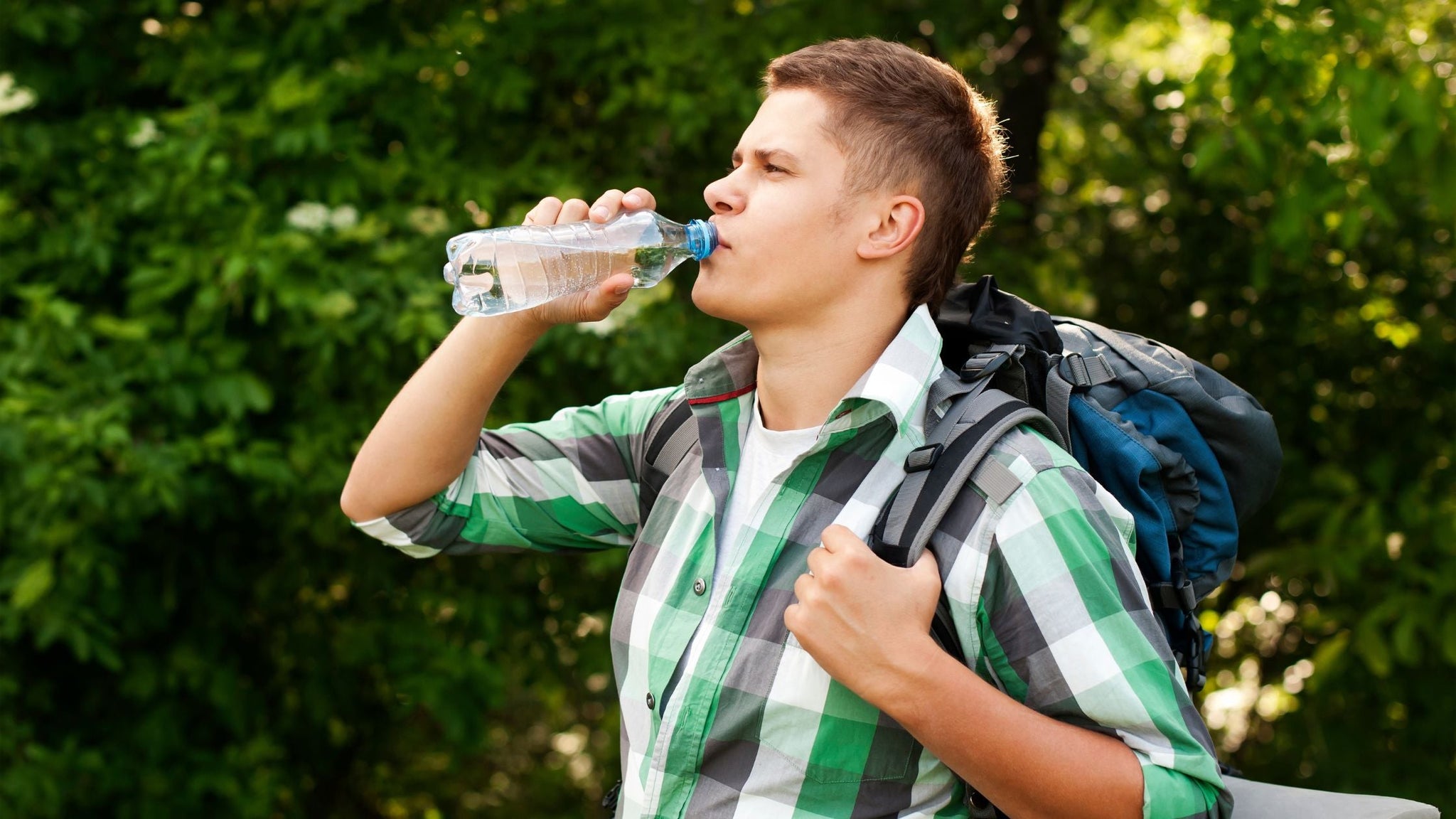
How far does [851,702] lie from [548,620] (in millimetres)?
2610

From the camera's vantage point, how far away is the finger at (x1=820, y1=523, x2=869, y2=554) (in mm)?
1345

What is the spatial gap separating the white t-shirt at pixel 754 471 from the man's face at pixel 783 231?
15 cm

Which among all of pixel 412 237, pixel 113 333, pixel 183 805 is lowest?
pixel 183 805

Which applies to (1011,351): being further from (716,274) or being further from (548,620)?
(548,620)

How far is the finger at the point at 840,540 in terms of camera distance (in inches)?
52.9

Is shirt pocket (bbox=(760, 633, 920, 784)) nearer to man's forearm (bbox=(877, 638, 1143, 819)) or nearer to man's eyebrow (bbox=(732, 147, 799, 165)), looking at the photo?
man's forearm (bbox=(877, 638, 1143, 819))

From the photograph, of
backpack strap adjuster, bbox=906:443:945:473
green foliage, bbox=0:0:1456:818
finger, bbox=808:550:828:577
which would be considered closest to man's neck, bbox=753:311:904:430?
backpack strap adjuster, bbox=906:443:945:473

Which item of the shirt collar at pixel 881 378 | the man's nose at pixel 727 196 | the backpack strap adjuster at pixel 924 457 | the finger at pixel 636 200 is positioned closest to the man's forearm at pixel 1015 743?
the backpack strap adjuster at pixel 924 457

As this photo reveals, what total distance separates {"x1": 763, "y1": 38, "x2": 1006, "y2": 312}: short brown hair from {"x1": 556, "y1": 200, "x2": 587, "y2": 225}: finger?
312mm

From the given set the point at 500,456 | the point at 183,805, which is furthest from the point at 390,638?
the point at 500,456

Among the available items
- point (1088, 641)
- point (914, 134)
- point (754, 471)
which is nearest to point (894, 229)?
point (914, 134)

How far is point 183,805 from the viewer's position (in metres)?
3.65

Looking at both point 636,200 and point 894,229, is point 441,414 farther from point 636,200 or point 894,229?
point 894,229

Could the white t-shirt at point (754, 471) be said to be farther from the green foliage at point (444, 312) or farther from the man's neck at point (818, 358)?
the green foliage at point (444, 312)
